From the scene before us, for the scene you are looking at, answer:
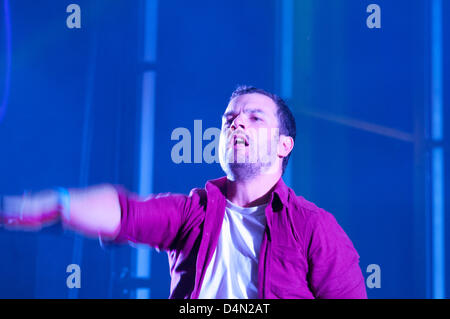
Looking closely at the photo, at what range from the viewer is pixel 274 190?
1703mm

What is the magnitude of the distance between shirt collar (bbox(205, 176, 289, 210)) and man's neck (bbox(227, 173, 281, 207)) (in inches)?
1.0

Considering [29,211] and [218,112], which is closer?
[29,211]

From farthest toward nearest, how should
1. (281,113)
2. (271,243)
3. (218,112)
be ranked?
(218,112) < (281,113) < (271,243)

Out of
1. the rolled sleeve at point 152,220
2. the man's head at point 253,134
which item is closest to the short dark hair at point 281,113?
the man's head at point 253,134

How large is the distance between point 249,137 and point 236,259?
46 cm

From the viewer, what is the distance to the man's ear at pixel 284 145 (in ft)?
6.14

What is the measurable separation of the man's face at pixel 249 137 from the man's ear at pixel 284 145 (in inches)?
1.4

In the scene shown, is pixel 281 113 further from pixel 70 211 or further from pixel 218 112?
pixel 70 211

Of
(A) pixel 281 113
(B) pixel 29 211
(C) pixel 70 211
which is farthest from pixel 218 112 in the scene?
(B) pixel 29 211

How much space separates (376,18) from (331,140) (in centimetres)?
67

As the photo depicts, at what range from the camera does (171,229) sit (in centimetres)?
162

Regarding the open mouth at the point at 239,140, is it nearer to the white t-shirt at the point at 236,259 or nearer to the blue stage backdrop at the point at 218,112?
the white t-shirt at the point at 236,259
